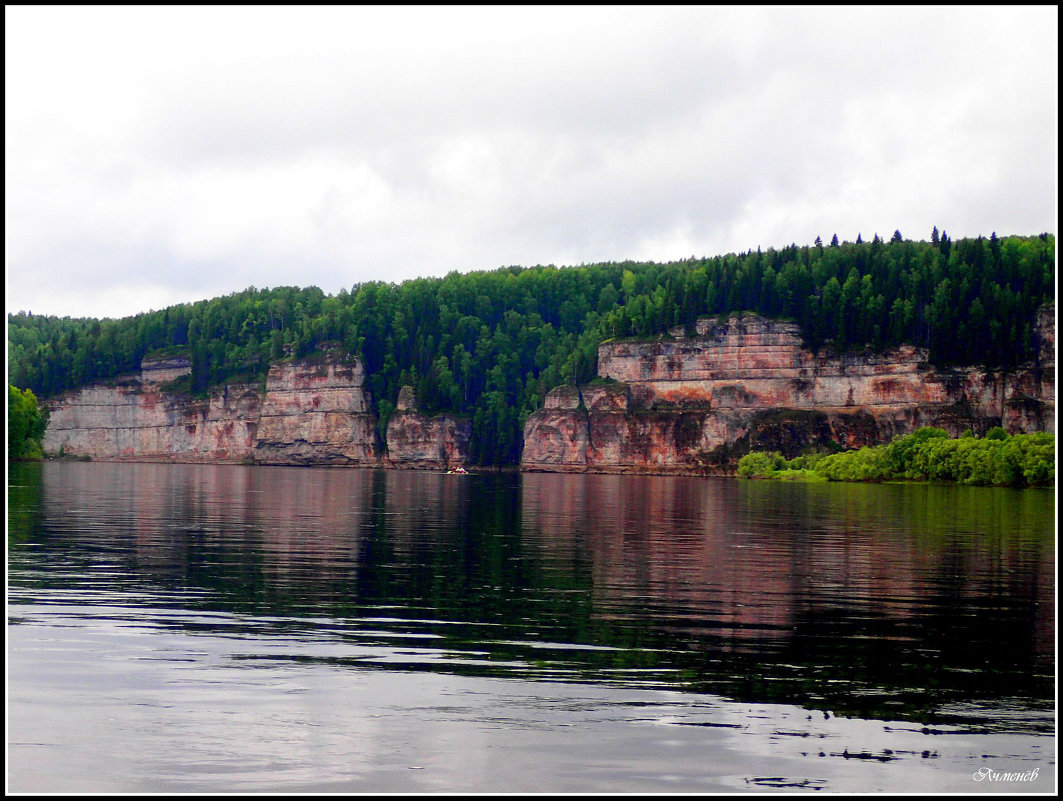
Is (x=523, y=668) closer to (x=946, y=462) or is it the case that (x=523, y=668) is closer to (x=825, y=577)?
(x=825, y=577)

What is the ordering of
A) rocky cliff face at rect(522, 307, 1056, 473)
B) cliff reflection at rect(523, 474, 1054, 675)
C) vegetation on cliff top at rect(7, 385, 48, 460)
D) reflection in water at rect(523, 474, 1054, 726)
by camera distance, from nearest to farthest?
reflection in water at rect(523, 474, 1054, 726), cliff reflection at rect(523, 474, 1054, 675), vegetation on cliff top at rect(7, 385, 48, 460), rocky cliff face at rect(522, 307, 1056, 473)

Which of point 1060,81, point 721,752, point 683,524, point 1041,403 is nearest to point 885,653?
point 721,752

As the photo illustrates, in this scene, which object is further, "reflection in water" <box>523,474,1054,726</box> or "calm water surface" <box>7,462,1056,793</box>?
"reflection in water" <box>523,474,1054,726</box>

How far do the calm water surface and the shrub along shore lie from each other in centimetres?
7900

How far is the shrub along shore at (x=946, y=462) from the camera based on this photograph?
116562 millimetres

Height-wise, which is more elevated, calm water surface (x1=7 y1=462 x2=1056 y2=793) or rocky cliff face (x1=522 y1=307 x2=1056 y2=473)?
rocky cliff face (x1=522 y1=307 x2=1056 y2=473)

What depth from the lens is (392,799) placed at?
1375 cm

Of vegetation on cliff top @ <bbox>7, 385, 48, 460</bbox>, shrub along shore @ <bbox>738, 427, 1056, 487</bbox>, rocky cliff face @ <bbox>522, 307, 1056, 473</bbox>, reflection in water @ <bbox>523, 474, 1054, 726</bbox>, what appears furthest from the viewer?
rocky cliff face @ <bbox>522, 307, 1056, 473</bbox>

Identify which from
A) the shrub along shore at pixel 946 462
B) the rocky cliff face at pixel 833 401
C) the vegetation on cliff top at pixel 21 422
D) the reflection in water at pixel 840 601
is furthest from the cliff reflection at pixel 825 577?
the rocky cliff face at pixel 833 401

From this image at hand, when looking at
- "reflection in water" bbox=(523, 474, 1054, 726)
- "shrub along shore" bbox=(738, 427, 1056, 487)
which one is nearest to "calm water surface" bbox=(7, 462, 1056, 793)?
"reflection in water" bbox=(523, 474, 1054, 726)

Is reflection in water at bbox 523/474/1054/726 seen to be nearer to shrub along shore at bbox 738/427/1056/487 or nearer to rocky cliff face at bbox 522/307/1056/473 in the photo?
shrub along shore at bbox 738/427/1056/487

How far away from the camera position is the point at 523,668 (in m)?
20.5

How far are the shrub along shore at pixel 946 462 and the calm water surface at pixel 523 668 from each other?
79.0 m

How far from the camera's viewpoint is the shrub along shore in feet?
382
